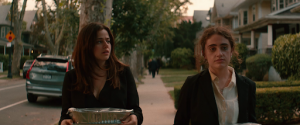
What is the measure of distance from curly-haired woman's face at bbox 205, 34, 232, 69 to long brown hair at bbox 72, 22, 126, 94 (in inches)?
32.8

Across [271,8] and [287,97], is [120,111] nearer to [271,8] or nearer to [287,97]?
[287,97]

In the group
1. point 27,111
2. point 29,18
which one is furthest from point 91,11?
point 29,18

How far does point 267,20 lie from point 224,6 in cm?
1932

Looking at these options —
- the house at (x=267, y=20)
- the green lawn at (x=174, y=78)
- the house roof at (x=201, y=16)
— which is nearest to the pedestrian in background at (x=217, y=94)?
the house at (x=267, y=20)

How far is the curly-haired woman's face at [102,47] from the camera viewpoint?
244 cm

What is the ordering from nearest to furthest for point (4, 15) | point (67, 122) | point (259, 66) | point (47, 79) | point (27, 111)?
point (67, 122) → point (27, 111) → point (47, 79) → point (259, 66) → point (4, 15)

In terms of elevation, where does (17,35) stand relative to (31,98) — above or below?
above

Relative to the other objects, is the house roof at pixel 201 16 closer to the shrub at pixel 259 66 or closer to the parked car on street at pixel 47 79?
the shrub at pixel 259 66

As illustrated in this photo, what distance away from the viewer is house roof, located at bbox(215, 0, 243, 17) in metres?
36.6

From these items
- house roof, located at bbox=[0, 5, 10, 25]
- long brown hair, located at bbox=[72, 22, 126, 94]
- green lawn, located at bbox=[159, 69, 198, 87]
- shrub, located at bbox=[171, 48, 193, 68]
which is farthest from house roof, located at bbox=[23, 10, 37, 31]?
long brown hair, located at bbox=[72, 22, 126, 94]

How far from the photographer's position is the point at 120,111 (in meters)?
2.07

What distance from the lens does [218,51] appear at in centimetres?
218

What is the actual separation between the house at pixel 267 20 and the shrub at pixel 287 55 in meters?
4.19

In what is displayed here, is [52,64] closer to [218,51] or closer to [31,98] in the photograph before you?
[31,98]
